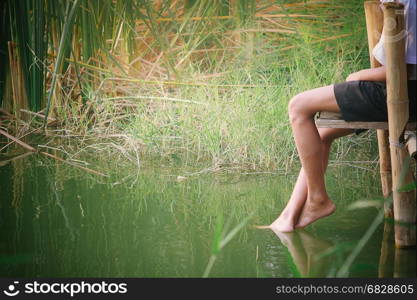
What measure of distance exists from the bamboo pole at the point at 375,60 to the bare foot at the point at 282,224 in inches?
16.1

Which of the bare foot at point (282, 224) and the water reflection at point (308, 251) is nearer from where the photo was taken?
the water reflection at point (308, 251)

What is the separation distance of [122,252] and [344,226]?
0.92 m

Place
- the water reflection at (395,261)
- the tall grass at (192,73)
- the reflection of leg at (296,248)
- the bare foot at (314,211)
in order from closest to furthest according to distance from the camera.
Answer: the water reflection at (395,261), the reflection of leg at (296,248), the bare foot at (314,211), the tall grass at (192,73)

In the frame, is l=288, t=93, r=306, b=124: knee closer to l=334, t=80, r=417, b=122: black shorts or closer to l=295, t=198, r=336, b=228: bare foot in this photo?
l=334, t=80, r=417, b=122: black shorts

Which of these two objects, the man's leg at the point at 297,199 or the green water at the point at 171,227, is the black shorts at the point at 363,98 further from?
the green water at the point at 171,227

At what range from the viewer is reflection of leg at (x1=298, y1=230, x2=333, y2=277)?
244cm

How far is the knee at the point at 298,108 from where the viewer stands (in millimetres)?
2770

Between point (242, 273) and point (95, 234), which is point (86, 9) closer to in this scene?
point (95, 234)

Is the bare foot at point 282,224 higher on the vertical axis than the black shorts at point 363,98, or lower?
lower

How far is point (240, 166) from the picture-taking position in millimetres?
4320

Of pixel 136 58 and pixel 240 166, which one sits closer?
pixel 240 166

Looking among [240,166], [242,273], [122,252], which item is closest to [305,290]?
[242,273]

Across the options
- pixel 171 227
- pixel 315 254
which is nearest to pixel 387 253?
pixel 315 254

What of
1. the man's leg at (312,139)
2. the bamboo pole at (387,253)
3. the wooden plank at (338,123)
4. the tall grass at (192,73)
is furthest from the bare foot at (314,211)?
the tall grass at (192,73)
